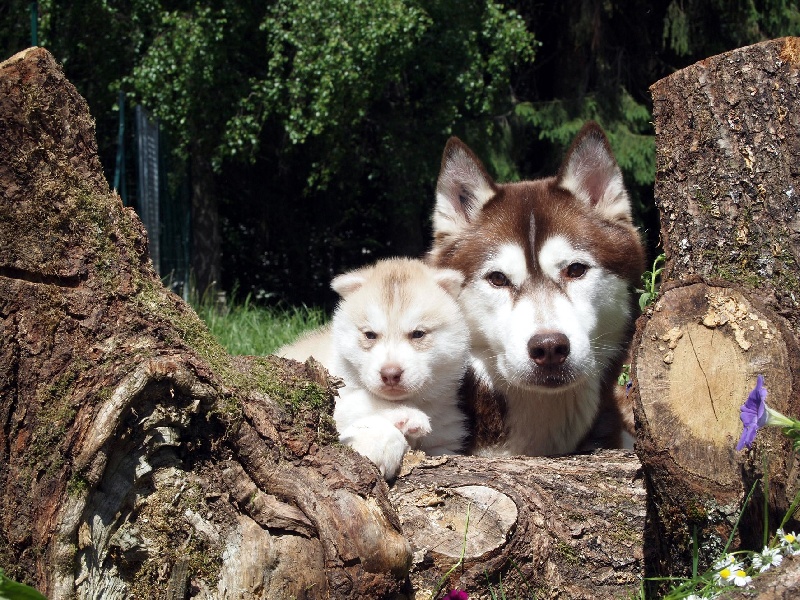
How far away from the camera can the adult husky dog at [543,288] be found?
10.5ft

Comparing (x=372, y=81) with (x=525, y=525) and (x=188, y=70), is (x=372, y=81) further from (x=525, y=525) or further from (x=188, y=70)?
(x=525, y=525)

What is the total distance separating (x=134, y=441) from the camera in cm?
215

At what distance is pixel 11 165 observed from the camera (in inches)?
89.4

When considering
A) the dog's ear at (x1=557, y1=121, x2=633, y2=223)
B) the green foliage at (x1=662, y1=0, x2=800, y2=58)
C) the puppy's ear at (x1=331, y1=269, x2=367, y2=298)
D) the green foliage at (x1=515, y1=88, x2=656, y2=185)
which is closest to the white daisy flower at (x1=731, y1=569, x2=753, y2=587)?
the dog's ear at (x1=557, y1=121, x2=633, y2=223)

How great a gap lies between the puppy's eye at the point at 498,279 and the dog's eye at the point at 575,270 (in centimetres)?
25

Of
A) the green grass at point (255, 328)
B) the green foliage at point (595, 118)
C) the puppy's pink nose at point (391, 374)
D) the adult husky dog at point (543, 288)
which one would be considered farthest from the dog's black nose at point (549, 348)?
the green foliage at point (595, 118)

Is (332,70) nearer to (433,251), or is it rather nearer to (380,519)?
(433,251)

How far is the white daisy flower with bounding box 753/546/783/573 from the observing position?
2006 millimetres

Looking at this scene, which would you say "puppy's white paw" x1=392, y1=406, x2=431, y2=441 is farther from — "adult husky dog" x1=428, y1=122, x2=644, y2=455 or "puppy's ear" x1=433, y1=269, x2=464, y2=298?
"puppy's ear" x1=433, y1=269, x2=464, y2=298

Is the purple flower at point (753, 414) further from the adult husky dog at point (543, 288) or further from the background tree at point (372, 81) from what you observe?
the background tree at point (372, 81)

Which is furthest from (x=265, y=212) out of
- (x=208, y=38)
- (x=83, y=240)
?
(x=83, y=240)

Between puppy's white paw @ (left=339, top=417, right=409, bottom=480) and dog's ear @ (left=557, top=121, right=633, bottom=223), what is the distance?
152 cm

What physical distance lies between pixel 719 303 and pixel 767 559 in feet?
2.50

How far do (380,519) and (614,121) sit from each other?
9.83 meters
